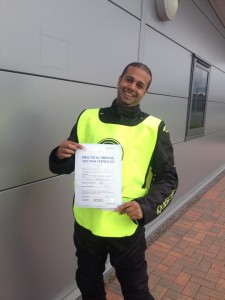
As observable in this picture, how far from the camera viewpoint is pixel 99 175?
1.63 m

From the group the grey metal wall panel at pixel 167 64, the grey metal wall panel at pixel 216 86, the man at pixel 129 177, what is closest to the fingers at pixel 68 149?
the man at pixel 129 177

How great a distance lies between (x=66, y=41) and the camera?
7.02ft

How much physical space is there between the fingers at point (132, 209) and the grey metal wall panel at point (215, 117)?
4.76 metres

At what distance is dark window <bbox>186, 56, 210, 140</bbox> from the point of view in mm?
4885

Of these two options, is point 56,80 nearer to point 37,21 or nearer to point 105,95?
point 37,21

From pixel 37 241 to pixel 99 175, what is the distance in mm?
928

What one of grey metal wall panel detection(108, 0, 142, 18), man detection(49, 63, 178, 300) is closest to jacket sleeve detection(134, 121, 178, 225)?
man detection(49, 63, 178, 300)

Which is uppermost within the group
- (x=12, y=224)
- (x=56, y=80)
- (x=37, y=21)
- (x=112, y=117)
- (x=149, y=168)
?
(x=37, y=21)

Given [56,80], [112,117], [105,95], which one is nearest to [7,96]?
[56,80]

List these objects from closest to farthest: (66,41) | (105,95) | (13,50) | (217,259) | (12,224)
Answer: (13,50) < (12,224) < (66,41) < (105,95) < (217,259)

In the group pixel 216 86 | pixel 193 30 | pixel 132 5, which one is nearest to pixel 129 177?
pixel 132 5

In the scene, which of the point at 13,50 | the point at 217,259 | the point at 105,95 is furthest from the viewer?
the point at 217,259

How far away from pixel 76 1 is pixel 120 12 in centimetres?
66

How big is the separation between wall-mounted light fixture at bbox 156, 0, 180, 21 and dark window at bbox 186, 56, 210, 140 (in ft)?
4.54
